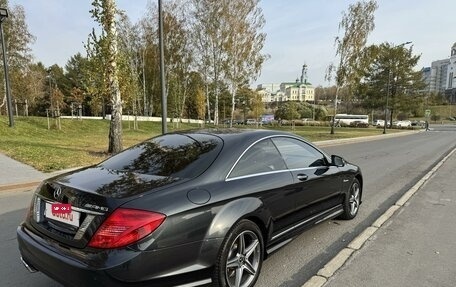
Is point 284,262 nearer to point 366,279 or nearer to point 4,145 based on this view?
point 366,279

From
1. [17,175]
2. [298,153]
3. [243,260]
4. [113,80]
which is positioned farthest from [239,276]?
[113,80]

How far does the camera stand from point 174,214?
269cm

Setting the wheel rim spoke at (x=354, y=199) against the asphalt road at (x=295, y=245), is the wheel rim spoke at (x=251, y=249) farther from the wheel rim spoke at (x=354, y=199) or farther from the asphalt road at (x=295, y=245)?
the wheel rim spoke at (x=354, y=199)

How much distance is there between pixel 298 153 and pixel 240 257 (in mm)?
1661

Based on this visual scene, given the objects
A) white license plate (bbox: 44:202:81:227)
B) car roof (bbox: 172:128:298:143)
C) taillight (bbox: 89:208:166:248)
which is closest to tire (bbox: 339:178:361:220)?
car roof (bbox: 172:128:298:143)

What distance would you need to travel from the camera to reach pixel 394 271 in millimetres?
3859

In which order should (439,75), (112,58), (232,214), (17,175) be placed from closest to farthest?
(232,214) < (17,175) < (112,58) < (439,75)

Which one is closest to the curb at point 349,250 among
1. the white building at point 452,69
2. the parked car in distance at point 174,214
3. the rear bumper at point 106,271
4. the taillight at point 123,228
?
the parked car in distance at point 174,214

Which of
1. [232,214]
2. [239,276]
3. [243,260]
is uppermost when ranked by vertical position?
[232,214]

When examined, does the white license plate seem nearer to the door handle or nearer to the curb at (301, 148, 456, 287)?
the curb at (301, 148, 456, 287)

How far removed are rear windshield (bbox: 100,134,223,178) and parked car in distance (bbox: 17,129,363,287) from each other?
0.01m

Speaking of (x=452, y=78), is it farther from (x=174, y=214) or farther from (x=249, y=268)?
(x=174, y=214)

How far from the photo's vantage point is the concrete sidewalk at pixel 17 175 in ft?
26.7

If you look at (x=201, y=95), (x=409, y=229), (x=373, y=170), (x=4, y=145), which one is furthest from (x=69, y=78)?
(x=409, y=229)
